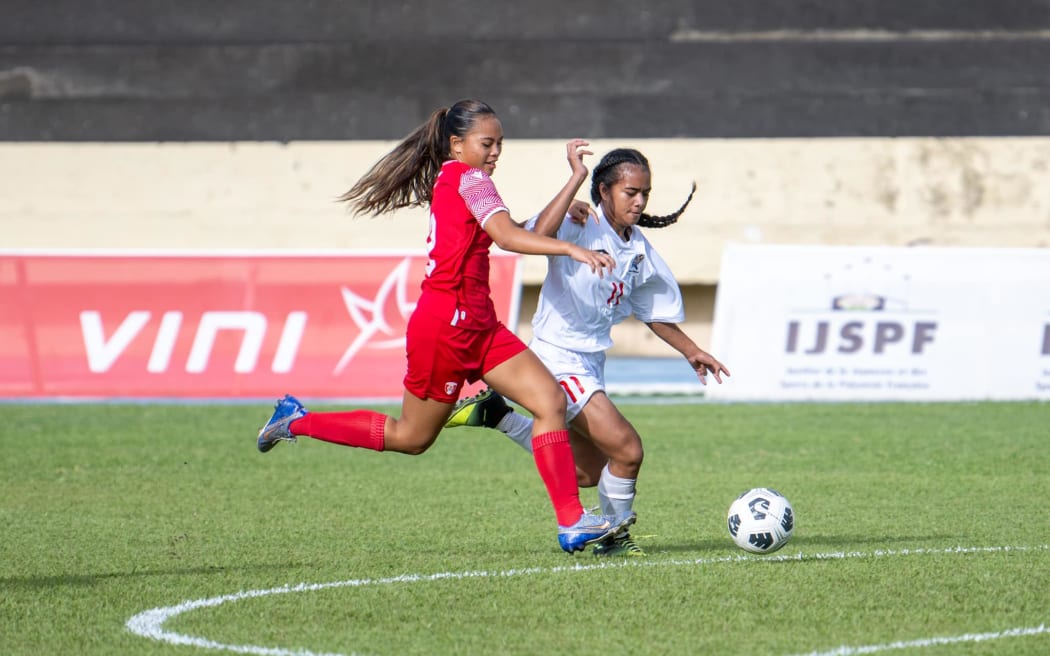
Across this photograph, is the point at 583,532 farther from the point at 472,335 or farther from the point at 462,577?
the point at 472,335

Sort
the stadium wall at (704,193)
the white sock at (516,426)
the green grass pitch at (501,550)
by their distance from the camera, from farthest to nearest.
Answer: the stadium wall at (704,193)
the white sock at (516,426)
the green grass pitch at (501,550)

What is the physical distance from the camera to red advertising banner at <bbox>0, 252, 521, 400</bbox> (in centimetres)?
1413

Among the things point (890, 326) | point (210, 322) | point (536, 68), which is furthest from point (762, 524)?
point (536, 68)

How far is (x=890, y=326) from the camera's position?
13.5 meters

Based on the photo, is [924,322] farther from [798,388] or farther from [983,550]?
[983,550]

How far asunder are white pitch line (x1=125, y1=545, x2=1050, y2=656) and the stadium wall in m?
14.1

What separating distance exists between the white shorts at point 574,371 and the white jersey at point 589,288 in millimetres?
33

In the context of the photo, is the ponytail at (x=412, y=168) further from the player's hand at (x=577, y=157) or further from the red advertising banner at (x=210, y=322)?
the red advertising banner at (x=210, y=322)

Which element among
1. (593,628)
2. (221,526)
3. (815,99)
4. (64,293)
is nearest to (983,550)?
(593,628)

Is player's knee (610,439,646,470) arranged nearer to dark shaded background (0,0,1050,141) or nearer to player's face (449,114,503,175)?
player's face (449,114,503,175)

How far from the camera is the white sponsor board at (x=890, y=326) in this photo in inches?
532

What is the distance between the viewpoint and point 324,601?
205 inches

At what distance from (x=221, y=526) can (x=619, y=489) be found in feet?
7.05

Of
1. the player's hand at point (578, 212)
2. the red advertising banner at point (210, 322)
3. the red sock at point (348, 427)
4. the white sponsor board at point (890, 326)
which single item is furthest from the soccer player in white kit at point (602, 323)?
the red advertising banner at point (210, 322)
